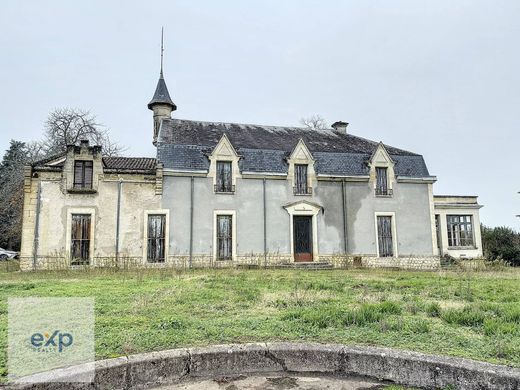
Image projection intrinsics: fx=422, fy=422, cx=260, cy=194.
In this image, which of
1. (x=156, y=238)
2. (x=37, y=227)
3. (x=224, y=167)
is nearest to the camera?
(x=37, y=227)

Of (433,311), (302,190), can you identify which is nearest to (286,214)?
(302,190)

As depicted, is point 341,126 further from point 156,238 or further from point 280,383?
point 280,383

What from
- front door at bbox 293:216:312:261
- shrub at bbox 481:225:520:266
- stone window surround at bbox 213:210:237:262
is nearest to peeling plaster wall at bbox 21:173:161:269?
stone window surround at bbox 213:210:237:262

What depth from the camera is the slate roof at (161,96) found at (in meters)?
28.3

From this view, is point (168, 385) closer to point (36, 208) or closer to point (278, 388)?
point (278, 388)

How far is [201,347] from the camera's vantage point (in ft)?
15.1

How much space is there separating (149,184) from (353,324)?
17043 mm

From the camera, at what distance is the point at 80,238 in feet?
65.4

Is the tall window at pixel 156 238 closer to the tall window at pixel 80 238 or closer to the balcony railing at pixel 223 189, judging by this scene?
the tall window at pixel 80 238

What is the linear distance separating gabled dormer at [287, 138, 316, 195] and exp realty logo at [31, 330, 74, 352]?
60.7ft

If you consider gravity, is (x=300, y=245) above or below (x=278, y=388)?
above

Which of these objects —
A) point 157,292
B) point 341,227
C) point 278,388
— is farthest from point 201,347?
point 341,227

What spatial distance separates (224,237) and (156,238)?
3.43m

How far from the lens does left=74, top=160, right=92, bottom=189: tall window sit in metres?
20.3
